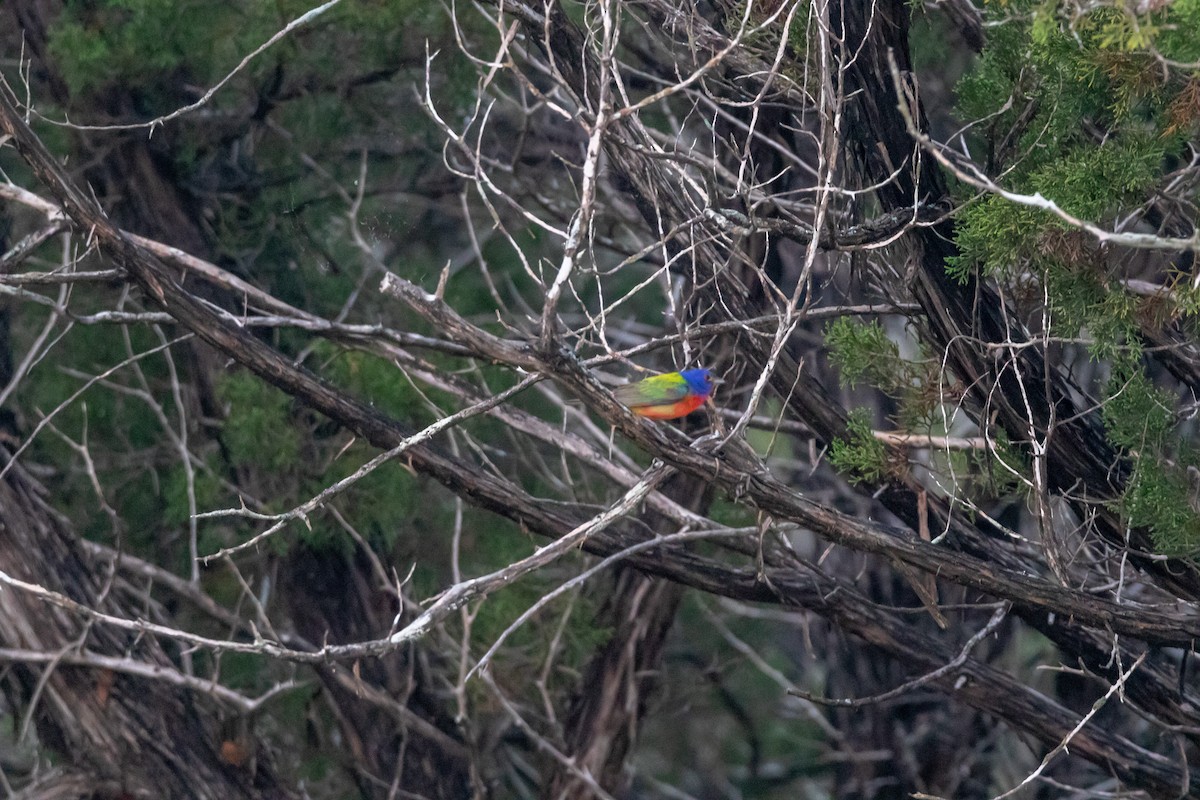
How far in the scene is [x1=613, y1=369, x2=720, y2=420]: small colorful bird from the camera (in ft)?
16.0

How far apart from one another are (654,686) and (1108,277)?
3688mm

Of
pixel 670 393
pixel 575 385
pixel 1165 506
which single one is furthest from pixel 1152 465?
pixel 670 393

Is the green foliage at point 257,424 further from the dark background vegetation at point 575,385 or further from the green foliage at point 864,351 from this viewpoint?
the green foliage at point 864,351

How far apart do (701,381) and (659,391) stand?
0.53 ft

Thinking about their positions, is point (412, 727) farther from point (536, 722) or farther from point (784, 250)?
point (784, 250)

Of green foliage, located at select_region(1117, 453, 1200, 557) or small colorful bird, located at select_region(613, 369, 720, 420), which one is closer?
green foliage, located at select_region(1117, 453, 1200, 557)

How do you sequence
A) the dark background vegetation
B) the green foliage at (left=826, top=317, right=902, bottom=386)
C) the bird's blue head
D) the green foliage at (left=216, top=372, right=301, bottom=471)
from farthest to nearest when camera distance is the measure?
1. the green foliage at (left=216, top=372, right=301, bottom=471)
2. the bird's blue head
3. the green foliage at (left=826, top=317, right=902, bottom=386)
4. the dark background vegetation

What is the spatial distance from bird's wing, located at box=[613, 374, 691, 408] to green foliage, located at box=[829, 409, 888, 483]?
2.58 feet

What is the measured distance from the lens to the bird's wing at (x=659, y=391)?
4.89 meters

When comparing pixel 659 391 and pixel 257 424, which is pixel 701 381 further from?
pixel 257 424

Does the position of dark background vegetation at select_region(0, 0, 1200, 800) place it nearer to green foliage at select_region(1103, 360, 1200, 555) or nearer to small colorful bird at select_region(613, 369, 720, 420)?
green foliage at select_region(1103, 360, 1200, 555)

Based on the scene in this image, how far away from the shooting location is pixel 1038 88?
12.1ft

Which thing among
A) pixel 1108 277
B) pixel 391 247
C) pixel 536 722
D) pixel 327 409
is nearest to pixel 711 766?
pixel 536 722

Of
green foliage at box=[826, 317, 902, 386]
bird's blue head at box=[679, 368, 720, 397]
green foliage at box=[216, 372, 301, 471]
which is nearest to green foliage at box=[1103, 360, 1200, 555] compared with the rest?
green foliage at box=[826, 317, 902, 386]
